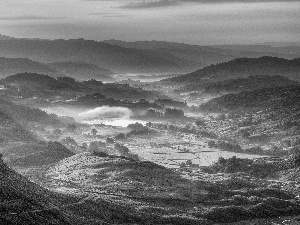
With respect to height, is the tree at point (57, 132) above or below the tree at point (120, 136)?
above

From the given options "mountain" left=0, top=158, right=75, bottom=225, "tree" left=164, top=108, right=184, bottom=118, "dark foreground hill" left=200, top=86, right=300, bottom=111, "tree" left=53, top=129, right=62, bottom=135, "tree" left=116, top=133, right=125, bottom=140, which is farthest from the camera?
"tree" left=164, top=108, right=184, bottom=118

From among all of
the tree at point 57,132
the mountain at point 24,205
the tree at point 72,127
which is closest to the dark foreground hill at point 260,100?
the tree at point 72,127

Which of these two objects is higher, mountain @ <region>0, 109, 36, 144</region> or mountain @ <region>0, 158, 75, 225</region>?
mountain @ <region>0, 158, 75, 225</region>

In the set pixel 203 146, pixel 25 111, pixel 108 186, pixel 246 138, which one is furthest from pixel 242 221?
pixel 25 111

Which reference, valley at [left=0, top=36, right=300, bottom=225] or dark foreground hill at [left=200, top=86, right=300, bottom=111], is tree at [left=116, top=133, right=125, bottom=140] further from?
dark foreground hill at [left=200, top=86, right=300, bottom=111]

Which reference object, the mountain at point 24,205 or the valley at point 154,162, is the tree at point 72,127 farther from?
the mountain at point 24,205

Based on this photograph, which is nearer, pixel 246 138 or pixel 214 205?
pixel 214 205

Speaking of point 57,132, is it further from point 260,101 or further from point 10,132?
point 260,101

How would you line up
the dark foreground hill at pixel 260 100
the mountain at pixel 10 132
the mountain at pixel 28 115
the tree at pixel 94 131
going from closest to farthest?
the mountain at pixel 10 132 < the tree at pixel 94 131 < the mountain at pixel 28 115 < the dark foreground hill at pixel 260 100

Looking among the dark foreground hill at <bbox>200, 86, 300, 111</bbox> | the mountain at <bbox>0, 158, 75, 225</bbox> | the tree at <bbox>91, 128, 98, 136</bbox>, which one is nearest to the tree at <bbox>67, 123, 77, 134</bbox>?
the tree at <bbox>91, 128, 98, 136</bbox>

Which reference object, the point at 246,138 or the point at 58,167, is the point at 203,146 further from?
the point at 58,167

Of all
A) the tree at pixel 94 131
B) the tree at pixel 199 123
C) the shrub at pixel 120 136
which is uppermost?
the shrub at pixel 120 136
